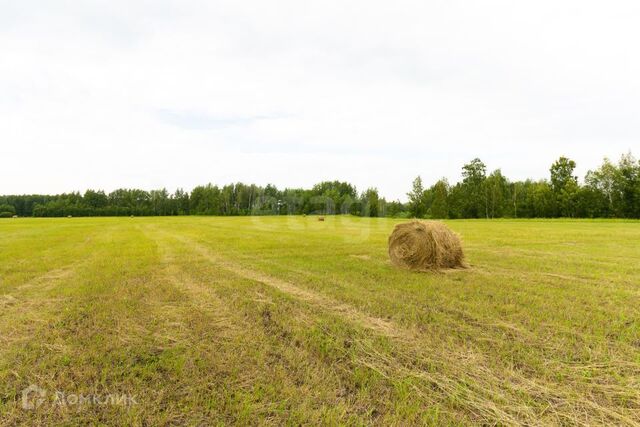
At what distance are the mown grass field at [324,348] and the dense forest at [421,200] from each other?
63280 mm

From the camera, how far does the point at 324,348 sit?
181 inches

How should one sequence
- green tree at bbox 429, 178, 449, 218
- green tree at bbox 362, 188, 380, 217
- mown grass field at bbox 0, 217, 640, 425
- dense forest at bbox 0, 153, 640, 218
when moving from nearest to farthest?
mown grass field at bbox 0, 217, 640, 425 → dense forest at bbox 0, 153, 640, 218 → green tree at bbox 429, 178, 449, 218 → green tree at bbox 362, 188, 380, 217

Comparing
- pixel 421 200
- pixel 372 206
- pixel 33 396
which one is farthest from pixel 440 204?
pixel 33 396

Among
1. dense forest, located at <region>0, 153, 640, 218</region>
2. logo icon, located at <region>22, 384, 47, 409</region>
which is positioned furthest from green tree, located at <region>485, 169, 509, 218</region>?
logo icon, located at <region>22, 384, 47, 409</region>

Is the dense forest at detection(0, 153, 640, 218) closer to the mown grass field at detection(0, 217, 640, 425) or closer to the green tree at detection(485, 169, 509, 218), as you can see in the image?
the green tree at detection(485, 169, 509, 218)

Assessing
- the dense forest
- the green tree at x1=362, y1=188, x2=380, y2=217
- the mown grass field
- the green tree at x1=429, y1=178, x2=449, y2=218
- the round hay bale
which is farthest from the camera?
the green tree at x1=362, y1=188, x2=380, y2=217

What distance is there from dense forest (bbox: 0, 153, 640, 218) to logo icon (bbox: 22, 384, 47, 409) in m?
71.5

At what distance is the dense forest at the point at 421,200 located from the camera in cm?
5834

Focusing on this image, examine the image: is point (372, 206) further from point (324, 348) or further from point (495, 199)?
point (324, 348)

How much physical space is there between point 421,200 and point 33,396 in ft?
258

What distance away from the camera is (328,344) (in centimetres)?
472

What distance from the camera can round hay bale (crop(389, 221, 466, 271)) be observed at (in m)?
10.6

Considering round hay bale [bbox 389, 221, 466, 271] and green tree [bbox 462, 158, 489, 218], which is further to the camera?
green tree [bbox 462, 158, 489, 218]

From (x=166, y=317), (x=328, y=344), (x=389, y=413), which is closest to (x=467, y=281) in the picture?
Result: (x=328, y=344)
